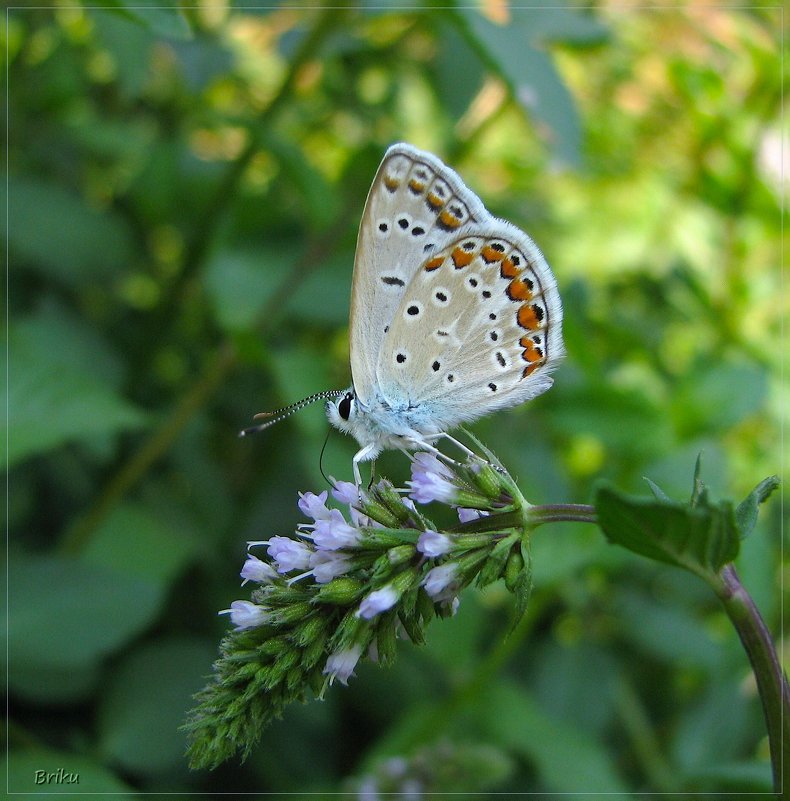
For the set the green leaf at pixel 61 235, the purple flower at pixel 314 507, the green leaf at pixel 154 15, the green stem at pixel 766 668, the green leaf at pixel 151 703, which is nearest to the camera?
the green stem at pixel 766 668

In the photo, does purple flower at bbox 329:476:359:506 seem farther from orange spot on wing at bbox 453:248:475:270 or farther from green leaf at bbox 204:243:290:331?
green leaf at bbox 204:243:290:331

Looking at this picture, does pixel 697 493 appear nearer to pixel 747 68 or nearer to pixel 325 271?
pixel 325 271

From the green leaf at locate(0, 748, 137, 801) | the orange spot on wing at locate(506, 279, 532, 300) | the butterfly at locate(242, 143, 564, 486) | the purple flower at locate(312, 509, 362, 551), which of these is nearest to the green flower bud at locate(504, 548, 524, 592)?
the purple flower at locate(312, 509, 362, 551)

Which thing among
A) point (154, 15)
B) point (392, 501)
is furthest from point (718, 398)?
point (154, 15)

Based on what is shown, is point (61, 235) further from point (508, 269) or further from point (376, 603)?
point (376, 603)

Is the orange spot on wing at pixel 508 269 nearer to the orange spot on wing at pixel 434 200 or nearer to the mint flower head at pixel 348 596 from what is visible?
the orange spot on wing at pixel 434 200

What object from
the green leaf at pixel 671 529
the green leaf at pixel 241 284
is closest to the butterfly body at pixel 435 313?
the green leaf at pixel 241 284

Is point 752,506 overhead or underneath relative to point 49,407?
overhead
